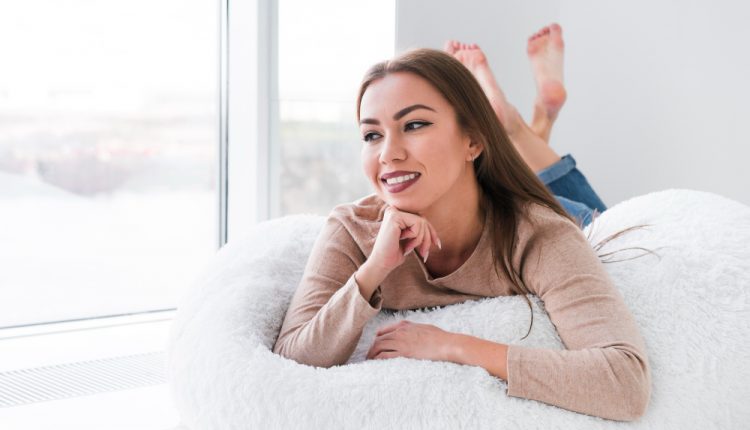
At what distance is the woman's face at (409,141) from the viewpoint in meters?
1.27

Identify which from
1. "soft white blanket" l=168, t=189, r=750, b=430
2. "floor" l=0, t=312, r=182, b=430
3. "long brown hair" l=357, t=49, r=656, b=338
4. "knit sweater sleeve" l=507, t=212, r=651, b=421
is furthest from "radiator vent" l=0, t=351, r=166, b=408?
"knit sweater sleeve" l=507, t=212, r=651, b=421

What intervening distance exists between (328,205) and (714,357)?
5.87ft

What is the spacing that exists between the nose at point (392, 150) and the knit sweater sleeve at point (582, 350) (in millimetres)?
276

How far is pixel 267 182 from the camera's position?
251cm

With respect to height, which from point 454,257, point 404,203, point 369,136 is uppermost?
point 369,136

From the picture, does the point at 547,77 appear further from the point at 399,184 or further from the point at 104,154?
the point at 104,154

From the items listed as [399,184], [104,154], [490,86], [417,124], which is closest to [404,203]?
[399,184]

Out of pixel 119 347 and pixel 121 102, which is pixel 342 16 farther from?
pixel 119 347

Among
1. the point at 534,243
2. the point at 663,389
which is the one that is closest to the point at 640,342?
the point at 663,389

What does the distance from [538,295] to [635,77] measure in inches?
76.3

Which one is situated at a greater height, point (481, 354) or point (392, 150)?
point (392, 150)

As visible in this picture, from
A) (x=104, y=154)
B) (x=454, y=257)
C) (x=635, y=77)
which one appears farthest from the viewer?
(x=635, y=77)

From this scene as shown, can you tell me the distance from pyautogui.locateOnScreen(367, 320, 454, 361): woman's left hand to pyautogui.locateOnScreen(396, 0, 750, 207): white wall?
157 centimetres

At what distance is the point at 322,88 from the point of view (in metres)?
2.65
